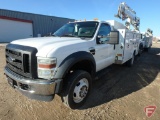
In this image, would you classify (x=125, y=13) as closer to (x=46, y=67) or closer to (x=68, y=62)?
(x=68, y=62)

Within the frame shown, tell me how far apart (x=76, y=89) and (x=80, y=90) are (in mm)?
135

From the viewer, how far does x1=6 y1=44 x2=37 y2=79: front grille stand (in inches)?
100

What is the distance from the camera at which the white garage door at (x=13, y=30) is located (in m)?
21.1

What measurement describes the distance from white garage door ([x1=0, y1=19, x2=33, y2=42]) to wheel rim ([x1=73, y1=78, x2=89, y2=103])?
2138 cm

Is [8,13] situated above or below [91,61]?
above

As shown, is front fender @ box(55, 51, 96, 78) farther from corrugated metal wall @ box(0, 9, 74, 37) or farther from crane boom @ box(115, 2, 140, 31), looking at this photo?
corrugated metal wall @ box(0, 9, 74, 37)

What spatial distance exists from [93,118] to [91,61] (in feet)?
4.12

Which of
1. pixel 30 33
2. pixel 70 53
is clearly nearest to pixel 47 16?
pixel 30 33

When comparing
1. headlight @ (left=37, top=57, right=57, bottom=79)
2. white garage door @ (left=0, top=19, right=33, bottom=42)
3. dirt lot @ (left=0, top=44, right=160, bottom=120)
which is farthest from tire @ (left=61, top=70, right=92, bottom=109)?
white garage door @ (left=0, top=19, right=33, bottom=42)

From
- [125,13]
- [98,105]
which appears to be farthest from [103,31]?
[125,13]

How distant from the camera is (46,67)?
2.52 metres

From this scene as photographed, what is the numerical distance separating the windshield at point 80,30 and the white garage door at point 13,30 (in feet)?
65.8

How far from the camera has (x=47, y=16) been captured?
2709cm

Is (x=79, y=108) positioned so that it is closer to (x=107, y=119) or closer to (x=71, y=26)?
(x=107, y=119)
